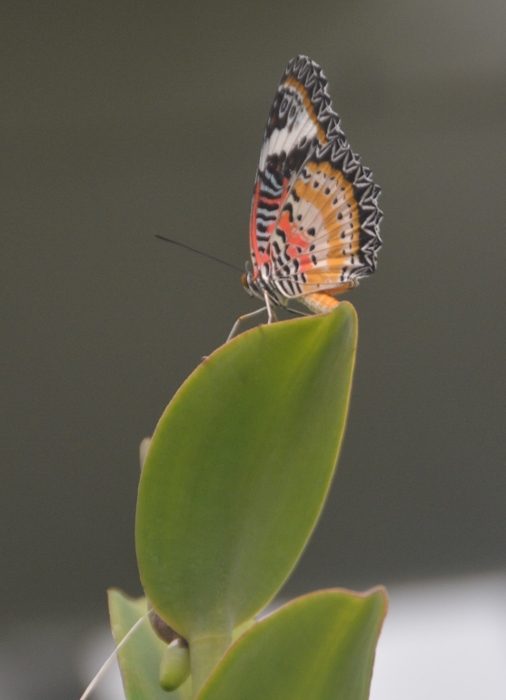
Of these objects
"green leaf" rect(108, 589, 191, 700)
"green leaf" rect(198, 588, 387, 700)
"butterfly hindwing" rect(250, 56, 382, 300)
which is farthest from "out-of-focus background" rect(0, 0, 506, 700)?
"green leaf" rect(198, 588, 387, 700)

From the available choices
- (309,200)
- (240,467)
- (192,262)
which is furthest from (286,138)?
(192,262)

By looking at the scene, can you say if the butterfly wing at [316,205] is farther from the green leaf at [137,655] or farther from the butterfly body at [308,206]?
the green leaf at [137,655]

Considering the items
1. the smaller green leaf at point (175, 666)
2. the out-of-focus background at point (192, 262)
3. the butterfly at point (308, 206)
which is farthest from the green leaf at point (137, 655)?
the out-of-focus background at point (192, 262)

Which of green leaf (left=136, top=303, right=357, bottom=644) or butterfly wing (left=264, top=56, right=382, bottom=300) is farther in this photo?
butterfly wing (left=264, top=56, right=382, bottom=300)

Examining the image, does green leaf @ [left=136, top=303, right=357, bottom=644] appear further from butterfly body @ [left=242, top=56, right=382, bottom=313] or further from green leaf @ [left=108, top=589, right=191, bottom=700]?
→ butterfly body @ [left=242, top=56, right=382, bottom=313]

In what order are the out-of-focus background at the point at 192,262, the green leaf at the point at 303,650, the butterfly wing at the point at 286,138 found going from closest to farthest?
the green leaf at the point at 303,650 → the butterfly wing at the point at 286,138 → the out-of-focus background at the point at 192,262

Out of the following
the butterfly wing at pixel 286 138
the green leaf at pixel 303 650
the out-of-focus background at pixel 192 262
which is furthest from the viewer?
the out-of-focus background at pixel 192 262
